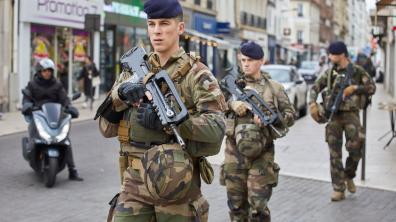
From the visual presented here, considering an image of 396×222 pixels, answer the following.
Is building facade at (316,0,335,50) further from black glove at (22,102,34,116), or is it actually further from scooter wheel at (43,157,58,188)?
scooter wheel at (43,157,58,188)

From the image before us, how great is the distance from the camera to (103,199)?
25.0 ft

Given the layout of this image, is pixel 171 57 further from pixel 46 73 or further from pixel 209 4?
pixel 209 4

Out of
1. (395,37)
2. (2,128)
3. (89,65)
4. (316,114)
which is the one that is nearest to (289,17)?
(395,37)

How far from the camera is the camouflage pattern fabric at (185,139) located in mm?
3590

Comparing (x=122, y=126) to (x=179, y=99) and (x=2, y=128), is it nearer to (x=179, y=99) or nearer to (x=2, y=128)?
(x=179, y=99)

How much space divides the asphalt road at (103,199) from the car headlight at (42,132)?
58 centimetres

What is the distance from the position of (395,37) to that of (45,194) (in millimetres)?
19458

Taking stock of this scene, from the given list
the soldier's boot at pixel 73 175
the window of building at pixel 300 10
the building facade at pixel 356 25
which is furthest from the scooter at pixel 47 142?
the building facade at pixel 356 25

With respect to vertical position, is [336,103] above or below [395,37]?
below

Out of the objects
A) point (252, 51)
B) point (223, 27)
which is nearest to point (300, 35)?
point (223, 27)

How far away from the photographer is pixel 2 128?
47.6 feet

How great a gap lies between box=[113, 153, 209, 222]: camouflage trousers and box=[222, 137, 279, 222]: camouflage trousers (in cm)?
181

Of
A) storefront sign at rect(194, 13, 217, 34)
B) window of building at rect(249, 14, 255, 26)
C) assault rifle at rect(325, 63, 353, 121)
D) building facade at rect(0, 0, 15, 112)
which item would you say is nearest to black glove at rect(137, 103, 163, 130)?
assault rifle at rect(325, 63, 353, 121)

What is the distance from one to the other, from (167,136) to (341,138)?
438 centimetres
